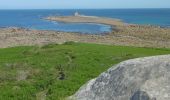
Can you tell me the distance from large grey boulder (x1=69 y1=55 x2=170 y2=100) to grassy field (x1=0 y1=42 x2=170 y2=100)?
587cm

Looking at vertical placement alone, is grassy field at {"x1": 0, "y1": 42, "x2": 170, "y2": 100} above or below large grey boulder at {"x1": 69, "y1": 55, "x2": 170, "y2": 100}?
below

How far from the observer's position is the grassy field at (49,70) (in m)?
19.6

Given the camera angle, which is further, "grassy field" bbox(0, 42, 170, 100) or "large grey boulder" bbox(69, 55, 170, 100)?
"grassy field" bbox(0, 42, 170, 100)

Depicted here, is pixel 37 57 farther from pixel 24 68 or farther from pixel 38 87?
pixel 38 87

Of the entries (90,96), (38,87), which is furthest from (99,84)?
(38,87)

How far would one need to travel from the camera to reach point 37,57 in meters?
28.7

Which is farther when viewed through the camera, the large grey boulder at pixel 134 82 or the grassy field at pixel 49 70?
the grassy field at pixel 49 70

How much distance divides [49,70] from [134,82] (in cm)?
1333

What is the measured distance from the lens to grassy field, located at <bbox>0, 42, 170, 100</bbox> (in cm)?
1964

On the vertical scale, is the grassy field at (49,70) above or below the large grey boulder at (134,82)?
below

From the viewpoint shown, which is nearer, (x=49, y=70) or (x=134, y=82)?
(x=134, y=82)

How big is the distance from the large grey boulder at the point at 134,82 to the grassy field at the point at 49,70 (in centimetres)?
587

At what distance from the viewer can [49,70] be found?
24.3 metres

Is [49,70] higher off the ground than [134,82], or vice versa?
[134,82]
